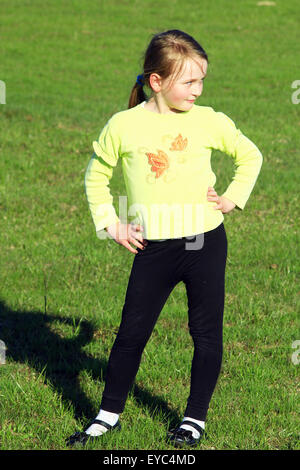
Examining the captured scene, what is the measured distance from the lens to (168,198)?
3555 millimetres

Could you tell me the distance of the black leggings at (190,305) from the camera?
143 inches

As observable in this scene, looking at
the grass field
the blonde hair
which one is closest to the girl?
the blonde hair

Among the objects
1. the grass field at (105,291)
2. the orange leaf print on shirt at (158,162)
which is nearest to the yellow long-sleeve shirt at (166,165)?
the orange leaf print on shirt at (158,162)

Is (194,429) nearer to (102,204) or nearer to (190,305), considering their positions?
(190,305)

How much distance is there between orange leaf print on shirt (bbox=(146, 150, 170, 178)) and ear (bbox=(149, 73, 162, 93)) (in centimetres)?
34

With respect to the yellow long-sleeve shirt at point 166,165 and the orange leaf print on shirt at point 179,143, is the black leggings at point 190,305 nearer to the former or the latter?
the yellow long-sleeve shirt at point 166,165

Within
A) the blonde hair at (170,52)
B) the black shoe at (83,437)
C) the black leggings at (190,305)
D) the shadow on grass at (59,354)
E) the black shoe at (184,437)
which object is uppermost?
the blonde hair at (170,52)

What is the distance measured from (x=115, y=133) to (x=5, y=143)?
758 centimetres

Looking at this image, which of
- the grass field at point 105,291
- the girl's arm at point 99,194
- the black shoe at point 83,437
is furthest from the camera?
the grass field at point 105,291

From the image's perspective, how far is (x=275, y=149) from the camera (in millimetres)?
11086

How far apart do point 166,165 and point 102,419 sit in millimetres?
1438

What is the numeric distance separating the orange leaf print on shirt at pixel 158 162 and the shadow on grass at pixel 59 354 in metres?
1.55

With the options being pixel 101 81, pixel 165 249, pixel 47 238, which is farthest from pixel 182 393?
pixel 101 81

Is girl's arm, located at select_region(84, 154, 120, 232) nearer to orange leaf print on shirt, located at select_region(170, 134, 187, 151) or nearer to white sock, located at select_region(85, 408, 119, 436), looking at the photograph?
orange leaf print on shirt, located at select_region(170, 134, 187, 151)
